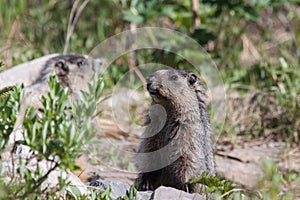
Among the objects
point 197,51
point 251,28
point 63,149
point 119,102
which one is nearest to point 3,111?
point 63,149

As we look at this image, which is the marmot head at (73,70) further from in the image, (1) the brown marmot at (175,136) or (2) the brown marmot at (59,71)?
(1) the brown marmot at (175,136)

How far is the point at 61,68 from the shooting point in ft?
22.2

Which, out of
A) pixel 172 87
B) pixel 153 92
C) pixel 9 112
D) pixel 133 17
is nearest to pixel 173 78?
pixel 172 87

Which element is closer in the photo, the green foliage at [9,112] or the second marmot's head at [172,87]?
the green foliage at [9,112]

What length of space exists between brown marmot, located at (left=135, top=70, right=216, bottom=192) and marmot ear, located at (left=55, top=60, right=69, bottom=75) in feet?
6.42

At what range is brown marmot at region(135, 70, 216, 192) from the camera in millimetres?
4887

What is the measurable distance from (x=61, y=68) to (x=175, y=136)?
2175 millimetres

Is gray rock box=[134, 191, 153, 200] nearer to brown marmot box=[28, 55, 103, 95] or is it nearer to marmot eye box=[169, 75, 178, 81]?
marmot eye box=[169, 75, 178, 81]

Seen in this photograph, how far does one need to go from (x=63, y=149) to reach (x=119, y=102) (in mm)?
3897

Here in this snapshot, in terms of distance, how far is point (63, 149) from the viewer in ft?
10.4

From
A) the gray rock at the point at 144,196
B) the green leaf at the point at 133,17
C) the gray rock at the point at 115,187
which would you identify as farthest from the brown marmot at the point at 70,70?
the gray rock at the point at 144,196

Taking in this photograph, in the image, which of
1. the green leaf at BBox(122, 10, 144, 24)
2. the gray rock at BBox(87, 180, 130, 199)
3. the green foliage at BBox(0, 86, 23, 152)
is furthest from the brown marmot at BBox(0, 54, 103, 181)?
the green foliage at BBox(0, 86, 23, 152)

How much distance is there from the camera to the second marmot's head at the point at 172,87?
193 inches

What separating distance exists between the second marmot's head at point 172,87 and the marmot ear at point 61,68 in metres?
1.97
